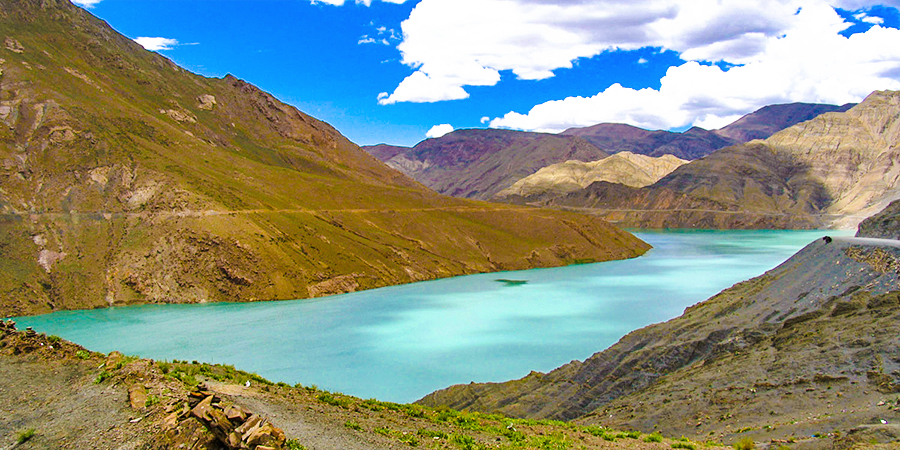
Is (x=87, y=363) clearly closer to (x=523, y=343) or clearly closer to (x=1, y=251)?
(x=523, y=343)

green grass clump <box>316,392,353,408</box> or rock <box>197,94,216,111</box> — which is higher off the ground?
rock <box>197,94,216,111</box>

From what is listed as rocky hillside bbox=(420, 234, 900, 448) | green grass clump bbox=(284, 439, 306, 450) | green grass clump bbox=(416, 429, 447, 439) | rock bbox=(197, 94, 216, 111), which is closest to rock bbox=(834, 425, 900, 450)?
rocky hillside bbox=(420, 234, 900, 448)

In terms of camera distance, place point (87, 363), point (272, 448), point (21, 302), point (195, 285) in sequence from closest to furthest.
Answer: point (272, 448) → point (87, 363) → point (21, 302) → point (195, 285)

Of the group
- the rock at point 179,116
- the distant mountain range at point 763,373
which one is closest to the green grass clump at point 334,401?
the distant mountain range at point 763,373

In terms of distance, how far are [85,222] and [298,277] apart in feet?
74.7

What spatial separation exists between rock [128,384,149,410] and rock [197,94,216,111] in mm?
103121

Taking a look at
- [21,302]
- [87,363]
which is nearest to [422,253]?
[21,302]

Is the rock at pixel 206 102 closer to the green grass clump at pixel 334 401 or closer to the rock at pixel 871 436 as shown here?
the green grass clump at pixel 334 401

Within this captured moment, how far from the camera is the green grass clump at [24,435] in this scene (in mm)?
11614

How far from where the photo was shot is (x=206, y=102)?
10875 centimetres

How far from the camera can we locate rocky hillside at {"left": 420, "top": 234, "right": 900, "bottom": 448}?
58.6 ft

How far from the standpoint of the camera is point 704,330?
30.7 m

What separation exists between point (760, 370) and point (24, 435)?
922 inches

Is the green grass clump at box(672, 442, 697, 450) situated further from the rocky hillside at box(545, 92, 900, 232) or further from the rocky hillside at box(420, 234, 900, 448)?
the rocky hillside at box(545, 92, 900, 232)
